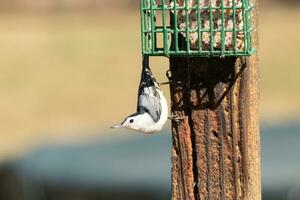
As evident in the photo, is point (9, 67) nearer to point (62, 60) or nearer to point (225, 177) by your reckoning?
point (62, 60)

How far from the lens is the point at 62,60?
30719 mm

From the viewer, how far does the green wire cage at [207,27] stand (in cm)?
515

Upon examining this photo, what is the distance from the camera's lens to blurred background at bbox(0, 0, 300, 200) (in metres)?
10.4

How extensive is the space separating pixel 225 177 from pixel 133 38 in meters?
Result: 28.3

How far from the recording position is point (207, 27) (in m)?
5.27

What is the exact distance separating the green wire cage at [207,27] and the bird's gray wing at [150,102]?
1.44 ft

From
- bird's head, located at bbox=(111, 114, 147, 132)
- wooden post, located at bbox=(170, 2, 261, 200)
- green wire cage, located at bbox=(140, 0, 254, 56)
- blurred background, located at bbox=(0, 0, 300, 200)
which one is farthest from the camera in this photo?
blurred background, located at bbox=(0, 0, 300, 200)

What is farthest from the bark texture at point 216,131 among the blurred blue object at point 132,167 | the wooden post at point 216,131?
the blurred blue object at point 132,167

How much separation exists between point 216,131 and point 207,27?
2.12ft

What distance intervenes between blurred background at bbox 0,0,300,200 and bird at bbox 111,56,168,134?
3.52m

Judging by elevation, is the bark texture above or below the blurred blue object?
above

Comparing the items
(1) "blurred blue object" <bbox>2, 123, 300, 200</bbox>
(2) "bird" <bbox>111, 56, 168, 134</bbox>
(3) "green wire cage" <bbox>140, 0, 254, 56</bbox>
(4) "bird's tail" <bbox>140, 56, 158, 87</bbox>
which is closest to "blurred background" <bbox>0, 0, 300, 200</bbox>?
(1) "blurred blue object" <bbox>2, 123, 300, 200</bbox>

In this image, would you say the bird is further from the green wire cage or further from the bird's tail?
the green wire cage

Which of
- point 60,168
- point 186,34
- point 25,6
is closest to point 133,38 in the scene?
point 25,6
